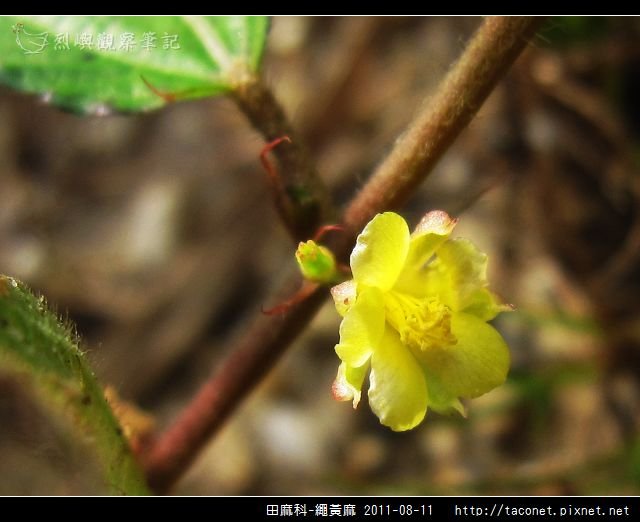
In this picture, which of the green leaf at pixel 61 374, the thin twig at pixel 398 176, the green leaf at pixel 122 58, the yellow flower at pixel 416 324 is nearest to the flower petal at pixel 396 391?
the yellow flower at pixel 416 324

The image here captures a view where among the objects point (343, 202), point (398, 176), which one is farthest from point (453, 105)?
point (343, 202)

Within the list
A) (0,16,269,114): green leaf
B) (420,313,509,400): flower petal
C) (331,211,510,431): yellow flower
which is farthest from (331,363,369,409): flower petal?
(0,16,269,114): green leaf

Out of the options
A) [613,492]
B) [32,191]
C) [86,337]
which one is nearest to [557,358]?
[613,492]

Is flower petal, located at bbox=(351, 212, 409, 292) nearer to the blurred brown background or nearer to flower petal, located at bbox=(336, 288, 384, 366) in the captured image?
flower petal, located at bbox=(336, 288, 384, 366)

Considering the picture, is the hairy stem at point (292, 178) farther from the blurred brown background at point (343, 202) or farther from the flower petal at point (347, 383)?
the blurred brown background at point (343, 202)

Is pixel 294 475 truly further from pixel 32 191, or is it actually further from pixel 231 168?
pixel 32 191

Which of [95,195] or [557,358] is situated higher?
[95,195]
